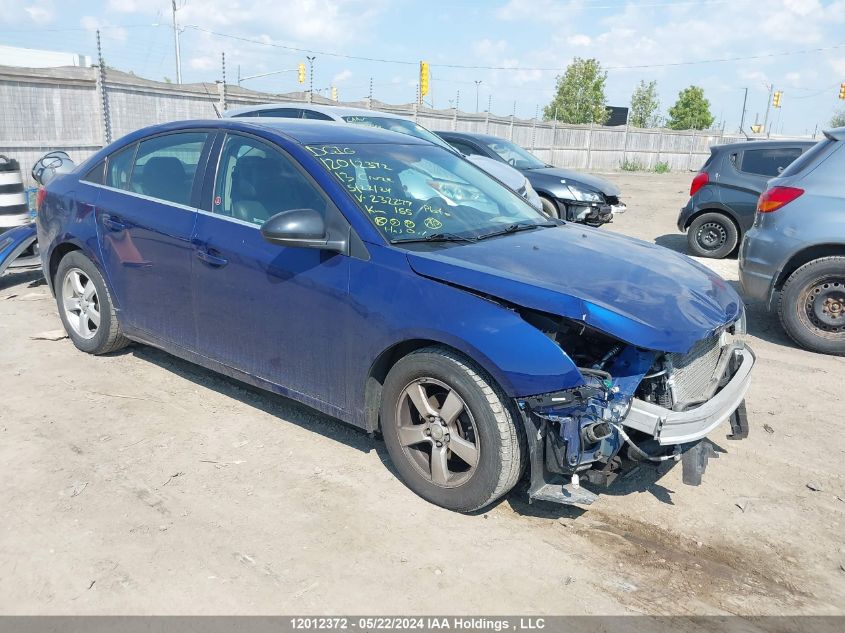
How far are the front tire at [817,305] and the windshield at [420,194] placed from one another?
2879 mm

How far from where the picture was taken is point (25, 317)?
6406mm

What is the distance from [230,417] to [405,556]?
1.79 m

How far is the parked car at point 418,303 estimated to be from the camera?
10.1ft

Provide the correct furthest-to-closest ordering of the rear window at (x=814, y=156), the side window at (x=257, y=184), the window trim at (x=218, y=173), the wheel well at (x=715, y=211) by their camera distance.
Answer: the wheel well at (x=715, y=211) < the rear window at (x=814, y=156) < the side window at (x=257, y=184) < the window trim at (x=218, y=173)

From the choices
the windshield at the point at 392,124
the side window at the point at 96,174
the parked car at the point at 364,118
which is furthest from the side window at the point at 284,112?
the side window at the point at 96,174

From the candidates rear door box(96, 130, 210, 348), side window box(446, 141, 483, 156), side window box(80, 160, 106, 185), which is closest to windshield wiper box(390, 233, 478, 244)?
rear door box(96, 130, 210, 348)

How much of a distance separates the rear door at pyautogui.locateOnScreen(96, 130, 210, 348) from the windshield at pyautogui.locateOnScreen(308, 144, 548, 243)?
39.0 inches

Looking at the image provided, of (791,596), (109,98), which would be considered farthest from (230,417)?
(109,98)

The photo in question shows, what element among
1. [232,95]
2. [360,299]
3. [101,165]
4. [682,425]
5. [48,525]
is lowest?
[48,525]

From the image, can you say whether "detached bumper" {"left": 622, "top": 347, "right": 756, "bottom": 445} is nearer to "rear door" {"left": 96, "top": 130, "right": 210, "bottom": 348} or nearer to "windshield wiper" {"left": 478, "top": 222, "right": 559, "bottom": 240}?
"windshield wiper" {"left": 478, "top": 222, "right": 559, "bottom": 240}

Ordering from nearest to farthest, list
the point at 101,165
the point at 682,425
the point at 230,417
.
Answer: the point at 682,425 → the point at 230,417 → the point at 101,165

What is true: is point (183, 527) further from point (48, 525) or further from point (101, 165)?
point (101, 165)

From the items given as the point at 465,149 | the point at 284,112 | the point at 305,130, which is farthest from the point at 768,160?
the point at 305,130

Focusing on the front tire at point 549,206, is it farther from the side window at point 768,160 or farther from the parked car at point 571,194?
the side window at point 768,160
